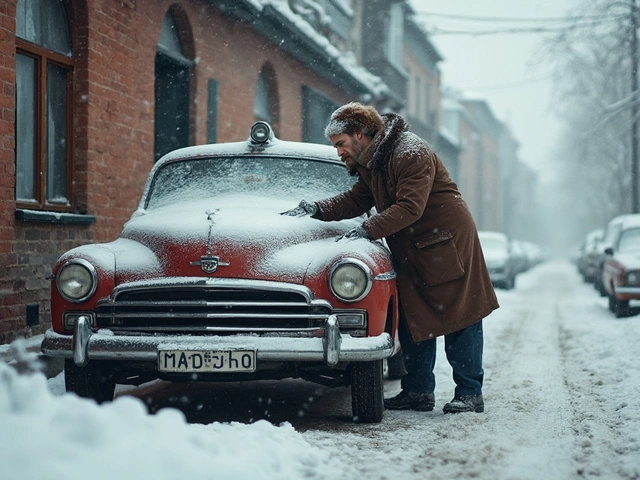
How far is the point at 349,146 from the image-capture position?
5.50 m

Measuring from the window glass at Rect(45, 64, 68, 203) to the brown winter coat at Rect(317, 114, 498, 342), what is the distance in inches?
153

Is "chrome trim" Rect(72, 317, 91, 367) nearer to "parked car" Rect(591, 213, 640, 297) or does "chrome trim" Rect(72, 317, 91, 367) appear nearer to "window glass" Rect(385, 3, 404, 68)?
"parked car" Rect(591, 213, 640, 297)

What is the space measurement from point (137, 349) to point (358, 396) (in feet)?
4.23

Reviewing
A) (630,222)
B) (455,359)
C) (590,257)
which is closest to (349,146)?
(455,359)

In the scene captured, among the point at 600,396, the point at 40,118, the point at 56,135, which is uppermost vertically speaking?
the point at 40,118

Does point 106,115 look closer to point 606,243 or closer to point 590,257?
point 606,243

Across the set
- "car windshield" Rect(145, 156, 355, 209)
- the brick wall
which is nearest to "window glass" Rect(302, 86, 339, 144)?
the brick wall

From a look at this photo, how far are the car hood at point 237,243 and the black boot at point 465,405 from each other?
125cm

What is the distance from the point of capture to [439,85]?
3862cm

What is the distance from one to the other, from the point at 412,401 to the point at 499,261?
15401 millimetres

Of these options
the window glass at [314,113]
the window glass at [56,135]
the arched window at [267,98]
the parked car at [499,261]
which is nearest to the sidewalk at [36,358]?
the window glass at [56,135]

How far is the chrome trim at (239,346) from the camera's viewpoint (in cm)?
453

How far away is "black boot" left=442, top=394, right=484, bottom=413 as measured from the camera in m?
5.46

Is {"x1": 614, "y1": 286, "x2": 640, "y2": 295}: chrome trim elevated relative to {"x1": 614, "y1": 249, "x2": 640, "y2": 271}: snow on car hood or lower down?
lower down
